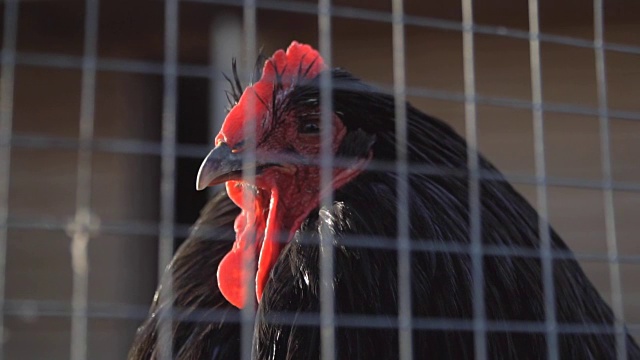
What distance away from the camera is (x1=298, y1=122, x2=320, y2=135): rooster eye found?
1.69m

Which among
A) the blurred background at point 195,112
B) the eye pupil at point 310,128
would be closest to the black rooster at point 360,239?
the eye pupil at point 310,128

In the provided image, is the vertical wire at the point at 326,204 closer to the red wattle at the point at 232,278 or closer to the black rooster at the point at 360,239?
the black rooster at the point at 360,239

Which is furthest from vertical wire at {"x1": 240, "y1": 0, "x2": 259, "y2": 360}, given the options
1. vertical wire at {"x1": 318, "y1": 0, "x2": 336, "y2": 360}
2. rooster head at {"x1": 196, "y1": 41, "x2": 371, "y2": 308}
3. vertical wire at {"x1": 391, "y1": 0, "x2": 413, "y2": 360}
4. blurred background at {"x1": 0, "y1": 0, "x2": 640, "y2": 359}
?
blurred background at {"x1": 0, "y1": 0, "x2": 640, "y2": 359}

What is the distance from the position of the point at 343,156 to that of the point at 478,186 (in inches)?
9.8

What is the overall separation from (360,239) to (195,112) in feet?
10.2

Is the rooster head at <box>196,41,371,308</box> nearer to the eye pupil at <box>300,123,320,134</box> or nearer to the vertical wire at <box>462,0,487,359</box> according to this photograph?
the eye pupil at <box>300,123,320,134</box>

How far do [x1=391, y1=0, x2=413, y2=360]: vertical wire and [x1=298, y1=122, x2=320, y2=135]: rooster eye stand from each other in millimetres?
147

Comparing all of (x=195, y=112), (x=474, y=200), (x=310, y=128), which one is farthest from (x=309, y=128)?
(x=195, y=112)

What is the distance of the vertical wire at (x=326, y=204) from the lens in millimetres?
1355

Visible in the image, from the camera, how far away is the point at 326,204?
166 centimetres

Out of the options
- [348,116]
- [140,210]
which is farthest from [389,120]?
[140,210]

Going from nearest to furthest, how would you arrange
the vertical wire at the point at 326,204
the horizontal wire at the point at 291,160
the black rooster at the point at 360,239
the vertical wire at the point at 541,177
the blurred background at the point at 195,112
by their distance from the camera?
the horizontal wire at the point at 291,160 → the vertical wire at the point at 326,204 → the vertical wire at the point at 541,177 → the black rooster at the point at 360,239 → the blurred background at the point at 195,112

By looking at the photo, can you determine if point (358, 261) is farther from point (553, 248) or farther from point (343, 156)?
point (553, 248)

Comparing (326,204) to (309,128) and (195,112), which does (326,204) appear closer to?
(309,128)
